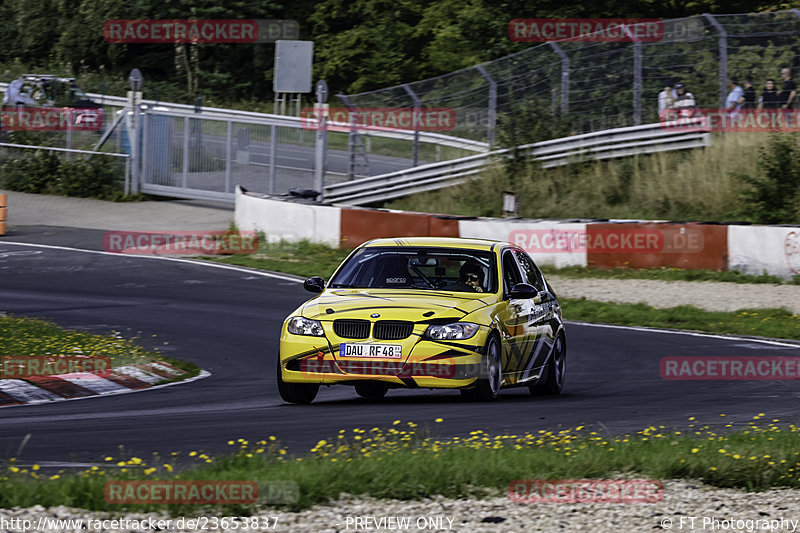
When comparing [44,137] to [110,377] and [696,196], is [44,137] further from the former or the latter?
[110,377]

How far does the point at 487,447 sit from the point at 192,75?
152ft

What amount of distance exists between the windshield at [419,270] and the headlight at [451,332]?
88cm

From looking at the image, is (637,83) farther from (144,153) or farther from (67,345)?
(67,345)

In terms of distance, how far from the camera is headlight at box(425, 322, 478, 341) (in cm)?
1016

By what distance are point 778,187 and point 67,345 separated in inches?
678

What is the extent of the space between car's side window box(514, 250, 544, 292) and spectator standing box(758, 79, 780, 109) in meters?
15.3

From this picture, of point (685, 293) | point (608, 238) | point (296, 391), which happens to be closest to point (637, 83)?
point (608, 238)

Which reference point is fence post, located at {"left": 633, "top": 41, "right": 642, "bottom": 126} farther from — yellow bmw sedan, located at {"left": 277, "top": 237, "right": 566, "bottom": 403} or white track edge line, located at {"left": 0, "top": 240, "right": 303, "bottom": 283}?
yellow bmw sedan, located at {"left": 277, "top": 237, "right": 566, "bottom": 403}

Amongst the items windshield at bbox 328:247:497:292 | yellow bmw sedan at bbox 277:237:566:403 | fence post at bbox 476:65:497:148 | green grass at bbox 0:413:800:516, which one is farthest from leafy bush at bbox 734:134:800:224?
green grass at bbox 0:413:800:516

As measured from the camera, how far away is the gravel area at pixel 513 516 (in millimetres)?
Answer: 5734

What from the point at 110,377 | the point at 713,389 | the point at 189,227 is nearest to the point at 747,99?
the point at 189,227

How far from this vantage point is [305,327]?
34.0 feet

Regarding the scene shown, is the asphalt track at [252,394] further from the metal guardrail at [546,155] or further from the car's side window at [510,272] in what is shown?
the metal guardrail at [546,155]

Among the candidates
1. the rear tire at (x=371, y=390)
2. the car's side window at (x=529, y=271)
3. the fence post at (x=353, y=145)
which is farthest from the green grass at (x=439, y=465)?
the fence post at (x=353, y=145)
